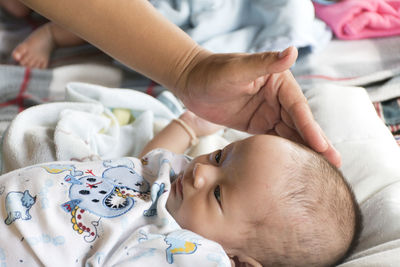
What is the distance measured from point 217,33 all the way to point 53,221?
0.96m

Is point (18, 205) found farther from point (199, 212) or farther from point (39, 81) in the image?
point (39, 81)

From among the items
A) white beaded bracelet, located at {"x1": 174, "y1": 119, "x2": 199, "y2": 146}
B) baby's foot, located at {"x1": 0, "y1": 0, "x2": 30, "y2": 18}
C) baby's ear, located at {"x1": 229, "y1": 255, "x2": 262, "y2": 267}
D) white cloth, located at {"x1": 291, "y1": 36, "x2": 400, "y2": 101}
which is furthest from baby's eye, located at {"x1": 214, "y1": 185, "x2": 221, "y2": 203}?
baby's foot, located at {"x1": 0, "y1": 0, "x2": 30, "y2": 18}

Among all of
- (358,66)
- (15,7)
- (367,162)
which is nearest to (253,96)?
(367,162)

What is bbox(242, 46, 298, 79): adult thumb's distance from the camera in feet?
2.86

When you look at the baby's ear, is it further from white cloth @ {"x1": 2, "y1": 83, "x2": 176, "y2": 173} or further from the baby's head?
white cloth @ {"x1": 2, "y1": 83, "x2": 176, "y2": 173}

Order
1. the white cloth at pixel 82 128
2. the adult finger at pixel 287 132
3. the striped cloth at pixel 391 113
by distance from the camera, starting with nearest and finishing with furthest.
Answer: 1. the adult finger at pixel 287 132
2. the white cloth at pixel 82 128
3. the striped cloth at pixel 391 113

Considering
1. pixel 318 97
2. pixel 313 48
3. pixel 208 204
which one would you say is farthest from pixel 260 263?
pixel 313 48

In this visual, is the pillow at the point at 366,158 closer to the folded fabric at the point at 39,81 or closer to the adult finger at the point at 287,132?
the adult finger at the point at 287,132

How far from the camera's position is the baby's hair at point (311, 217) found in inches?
36.6

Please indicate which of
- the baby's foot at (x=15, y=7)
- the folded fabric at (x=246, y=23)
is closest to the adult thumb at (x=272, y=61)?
the folded fabric at (x=246, y=23)

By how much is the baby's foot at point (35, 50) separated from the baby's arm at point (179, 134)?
0.56 metres

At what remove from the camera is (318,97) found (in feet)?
4.56

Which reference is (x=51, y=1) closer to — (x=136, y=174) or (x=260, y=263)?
(x=136, y=174)

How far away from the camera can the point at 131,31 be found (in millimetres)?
1043
